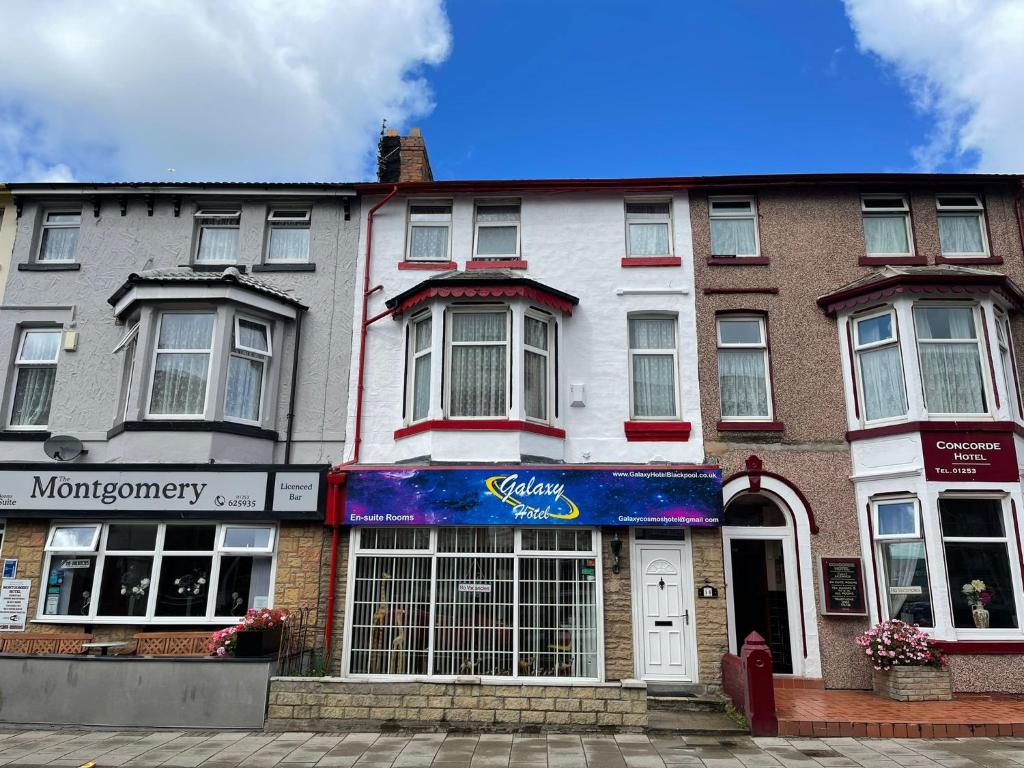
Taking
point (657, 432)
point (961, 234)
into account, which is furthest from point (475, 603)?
point (961, 234)

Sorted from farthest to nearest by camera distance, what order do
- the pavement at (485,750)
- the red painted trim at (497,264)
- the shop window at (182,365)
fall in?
the red painted trim at (497,264)
the shop window at (182,365)
the pavement at (485,750)

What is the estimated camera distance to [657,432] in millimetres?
11773

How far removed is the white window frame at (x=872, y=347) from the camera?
37.3 feet

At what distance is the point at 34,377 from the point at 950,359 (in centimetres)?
1563

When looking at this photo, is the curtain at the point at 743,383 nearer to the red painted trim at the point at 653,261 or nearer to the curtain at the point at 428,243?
the red painted trim at the point at 653,261

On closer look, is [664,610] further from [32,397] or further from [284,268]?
[32,397]

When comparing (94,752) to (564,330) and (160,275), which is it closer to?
(160,275)

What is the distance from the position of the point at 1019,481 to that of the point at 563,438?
6.98m

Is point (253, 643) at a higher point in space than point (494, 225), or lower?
lower

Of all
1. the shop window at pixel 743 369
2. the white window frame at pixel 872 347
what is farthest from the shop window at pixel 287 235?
the white window frame at pixel 872 347

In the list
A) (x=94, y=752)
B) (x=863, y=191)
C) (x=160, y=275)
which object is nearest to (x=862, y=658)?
(x=863, y=191)

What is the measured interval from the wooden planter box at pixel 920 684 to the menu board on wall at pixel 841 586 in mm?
1086

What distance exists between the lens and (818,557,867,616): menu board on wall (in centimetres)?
1102

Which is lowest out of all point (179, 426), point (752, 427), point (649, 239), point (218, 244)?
point (179, 426)
